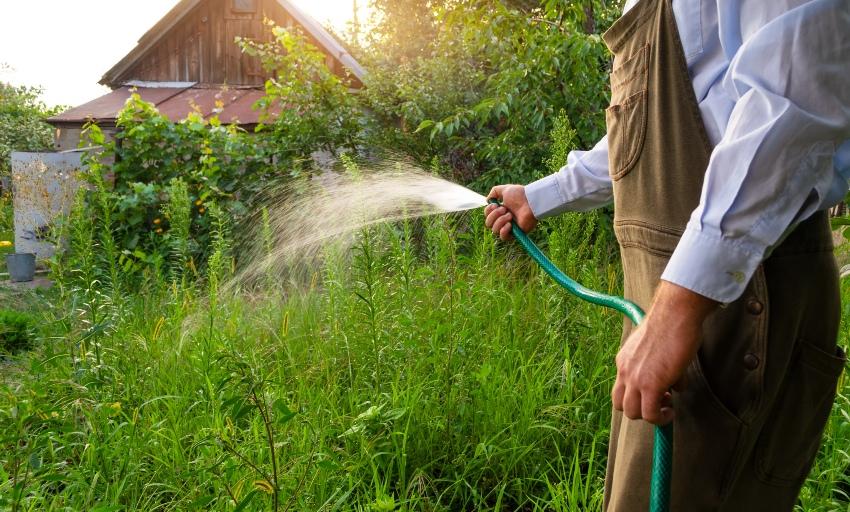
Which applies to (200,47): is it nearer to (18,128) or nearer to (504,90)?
(18,128)

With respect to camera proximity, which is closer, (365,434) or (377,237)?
(365,434)

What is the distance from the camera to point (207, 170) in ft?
21.1

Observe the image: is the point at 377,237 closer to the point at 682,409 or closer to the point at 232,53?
the point at 682,409

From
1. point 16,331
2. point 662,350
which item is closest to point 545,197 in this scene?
point 662,350

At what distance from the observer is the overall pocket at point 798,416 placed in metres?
1.36

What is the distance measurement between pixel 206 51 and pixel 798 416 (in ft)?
62.6

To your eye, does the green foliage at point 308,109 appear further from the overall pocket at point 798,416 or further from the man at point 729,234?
the overall pocket at point 798,416

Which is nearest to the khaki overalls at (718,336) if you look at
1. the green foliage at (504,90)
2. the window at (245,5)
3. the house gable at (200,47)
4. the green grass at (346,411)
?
the green grass at (346,411)

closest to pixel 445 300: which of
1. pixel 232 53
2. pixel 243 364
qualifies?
pixel 243 364

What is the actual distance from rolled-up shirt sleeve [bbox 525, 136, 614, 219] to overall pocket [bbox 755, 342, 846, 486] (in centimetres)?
65

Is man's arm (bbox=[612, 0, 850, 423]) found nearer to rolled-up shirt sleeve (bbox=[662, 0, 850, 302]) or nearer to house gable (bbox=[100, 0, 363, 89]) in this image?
rolled-up shirt sleeve (bbox=[662, 0, 850, 302])

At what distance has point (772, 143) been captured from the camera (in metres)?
1.10

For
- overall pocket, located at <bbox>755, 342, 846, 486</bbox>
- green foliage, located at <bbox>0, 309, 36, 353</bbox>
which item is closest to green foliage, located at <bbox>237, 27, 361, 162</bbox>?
green foliage, located at <bbox>0, 309, 36, 353</bbox>

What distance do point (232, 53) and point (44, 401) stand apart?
16.8 meters
